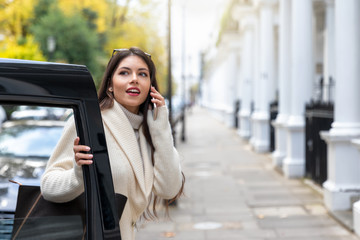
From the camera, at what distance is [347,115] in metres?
6.82

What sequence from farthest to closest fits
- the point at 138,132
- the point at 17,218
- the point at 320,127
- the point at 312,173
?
the point at 312,173, the point at 320,127, the point at 138,132, the point at 17,218

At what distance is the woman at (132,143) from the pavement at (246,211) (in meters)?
1.15

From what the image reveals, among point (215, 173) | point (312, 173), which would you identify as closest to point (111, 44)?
point (215, 173)

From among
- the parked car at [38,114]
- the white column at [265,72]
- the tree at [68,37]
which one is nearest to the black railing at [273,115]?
the white column at [265,72]

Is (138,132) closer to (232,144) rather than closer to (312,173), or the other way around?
(312,173)

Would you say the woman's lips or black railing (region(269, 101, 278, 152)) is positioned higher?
the woman's lips

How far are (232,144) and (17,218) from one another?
57.5 feet

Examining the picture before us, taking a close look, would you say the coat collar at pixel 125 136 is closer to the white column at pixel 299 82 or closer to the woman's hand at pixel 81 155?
the woman's hand at pixel 81 155

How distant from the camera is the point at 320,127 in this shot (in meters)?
8.58

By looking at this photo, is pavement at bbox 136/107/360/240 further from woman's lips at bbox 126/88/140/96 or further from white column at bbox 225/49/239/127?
white column at bbox 225/49/239/127

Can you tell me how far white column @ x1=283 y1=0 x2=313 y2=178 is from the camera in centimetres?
996

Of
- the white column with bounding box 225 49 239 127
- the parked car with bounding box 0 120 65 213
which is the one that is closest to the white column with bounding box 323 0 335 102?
the parked car with bounding box 0 120 65 213

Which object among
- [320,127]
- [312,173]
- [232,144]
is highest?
[320,127]

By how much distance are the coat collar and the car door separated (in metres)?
0.35
